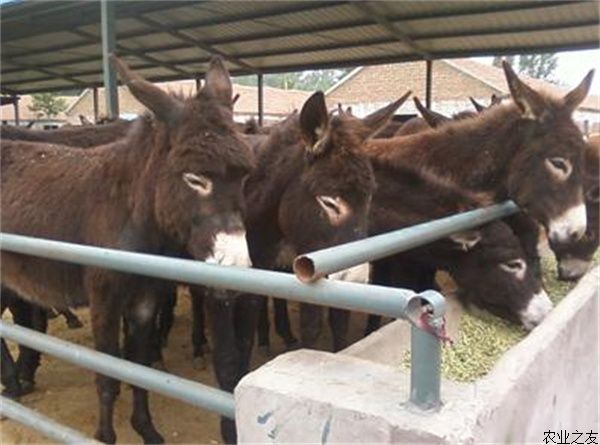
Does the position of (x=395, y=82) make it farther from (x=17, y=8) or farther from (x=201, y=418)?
(x=201, y=418)

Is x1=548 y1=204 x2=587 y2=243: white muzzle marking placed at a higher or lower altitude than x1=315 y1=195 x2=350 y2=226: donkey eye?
lower

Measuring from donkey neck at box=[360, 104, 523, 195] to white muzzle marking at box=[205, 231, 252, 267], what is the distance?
4.72ft

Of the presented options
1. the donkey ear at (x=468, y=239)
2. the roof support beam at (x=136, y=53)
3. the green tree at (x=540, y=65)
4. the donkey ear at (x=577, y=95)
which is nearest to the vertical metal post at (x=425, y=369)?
the donkey ear at (x=468, y=239)

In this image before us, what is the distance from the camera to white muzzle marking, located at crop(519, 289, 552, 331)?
2.72 m

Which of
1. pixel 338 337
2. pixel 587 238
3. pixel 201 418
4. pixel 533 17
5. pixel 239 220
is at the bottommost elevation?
pixel 201 418

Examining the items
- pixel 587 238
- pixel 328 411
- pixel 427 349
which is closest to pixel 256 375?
pixel 328 411

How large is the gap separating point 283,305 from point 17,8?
648cm

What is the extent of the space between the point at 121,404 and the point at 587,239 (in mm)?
3141

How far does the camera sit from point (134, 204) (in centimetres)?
284

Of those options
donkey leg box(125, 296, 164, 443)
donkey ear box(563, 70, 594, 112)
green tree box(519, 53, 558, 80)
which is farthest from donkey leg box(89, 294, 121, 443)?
green tree box(519, 53, 558, 80)

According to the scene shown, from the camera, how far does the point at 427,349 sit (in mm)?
1251

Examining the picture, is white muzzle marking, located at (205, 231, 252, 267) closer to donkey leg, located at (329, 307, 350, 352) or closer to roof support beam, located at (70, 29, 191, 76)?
donkey leg, located at (329, 307, 350, 352)

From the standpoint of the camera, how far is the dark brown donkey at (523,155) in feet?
10.1

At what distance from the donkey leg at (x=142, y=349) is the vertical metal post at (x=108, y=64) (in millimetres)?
4491
